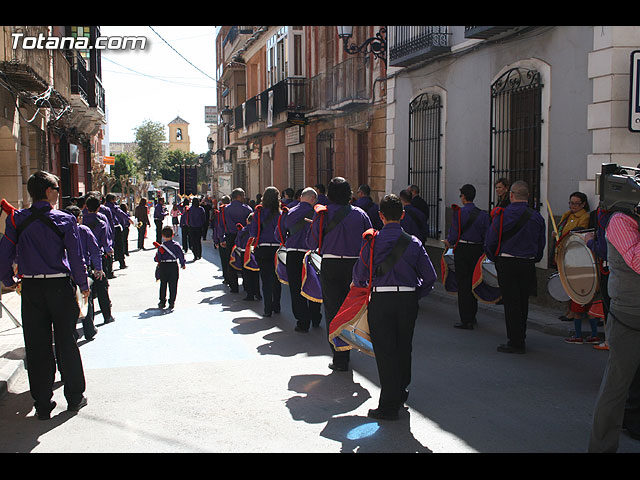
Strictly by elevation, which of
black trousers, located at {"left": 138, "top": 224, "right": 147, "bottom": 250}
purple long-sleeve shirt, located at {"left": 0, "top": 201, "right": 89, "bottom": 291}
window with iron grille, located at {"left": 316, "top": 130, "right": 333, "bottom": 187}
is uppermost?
window with iron grille, located at {"left": 316, "top": 130, "right": 333, "bottom": 187}

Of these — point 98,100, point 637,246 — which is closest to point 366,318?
point 637,246

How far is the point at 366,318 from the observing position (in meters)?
5.55

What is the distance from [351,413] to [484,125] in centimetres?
796

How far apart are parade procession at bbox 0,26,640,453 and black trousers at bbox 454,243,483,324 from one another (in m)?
0.03

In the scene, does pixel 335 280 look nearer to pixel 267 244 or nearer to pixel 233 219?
pixel 267 244

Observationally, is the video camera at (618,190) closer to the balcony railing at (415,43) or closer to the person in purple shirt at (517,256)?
the person in purple shirt at (517,256)

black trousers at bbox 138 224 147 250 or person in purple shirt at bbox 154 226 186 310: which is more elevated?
person in purple shirt at bbox 154 226 186 310

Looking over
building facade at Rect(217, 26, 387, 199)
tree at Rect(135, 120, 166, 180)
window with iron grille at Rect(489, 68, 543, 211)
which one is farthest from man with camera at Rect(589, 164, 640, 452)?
tree at Rect(135, 120, 166, 180)

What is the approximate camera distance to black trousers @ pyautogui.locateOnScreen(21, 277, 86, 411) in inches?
222

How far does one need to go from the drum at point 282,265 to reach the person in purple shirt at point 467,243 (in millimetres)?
2115

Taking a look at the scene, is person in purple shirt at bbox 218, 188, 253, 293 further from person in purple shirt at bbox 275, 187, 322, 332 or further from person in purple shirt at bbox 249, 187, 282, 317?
person in purple shirt at bbox 275, 187, 322, 332

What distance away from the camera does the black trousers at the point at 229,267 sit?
12734mm

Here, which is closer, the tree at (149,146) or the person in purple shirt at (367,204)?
the person in purple shirt at (367,204)

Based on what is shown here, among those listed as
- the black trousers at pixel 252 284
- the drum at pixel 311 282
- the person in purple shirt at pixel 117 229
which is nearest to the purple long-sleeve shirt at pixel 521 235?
the drum at pixel 311 282
